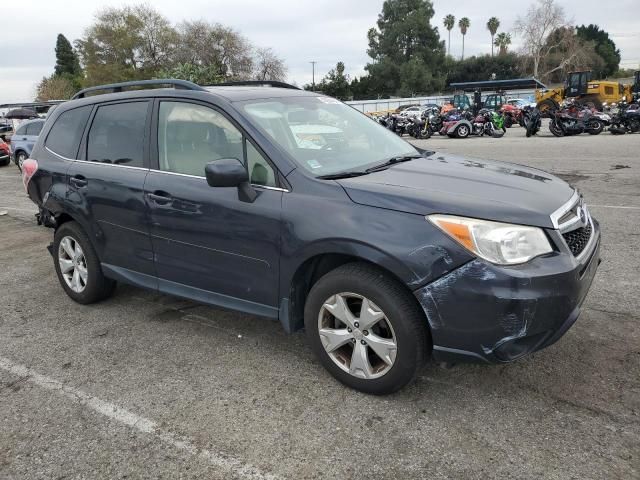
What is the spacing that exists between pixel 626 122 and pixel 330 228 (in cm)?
2141

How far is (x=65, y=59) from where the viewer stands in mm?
97062

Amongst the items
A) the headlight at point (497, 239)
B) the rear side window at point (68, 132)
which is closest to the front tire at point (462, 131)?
the rear side window at point (68, 132)

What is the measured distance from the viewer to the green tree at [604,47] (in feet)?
279

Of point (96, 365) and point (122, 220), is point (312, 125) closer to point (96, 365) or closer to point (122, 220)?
point (122, 220)

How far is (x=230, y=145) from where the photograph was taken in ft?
11.1

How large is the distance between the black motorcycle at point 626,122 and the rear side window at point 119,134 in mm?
21101

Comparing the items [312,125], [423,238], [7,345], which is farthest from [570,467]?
[7,345]

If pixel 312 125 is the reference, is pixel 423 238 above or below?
below

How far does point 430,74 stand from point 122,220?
76.7 m

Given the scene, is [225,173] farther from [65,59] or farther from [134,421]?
[65,59]

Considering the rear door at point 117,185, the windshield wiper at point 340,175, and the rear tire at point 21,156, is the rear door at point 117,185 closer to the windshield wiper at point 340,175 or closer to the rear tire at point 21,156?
the windshield wiper at point 340,175

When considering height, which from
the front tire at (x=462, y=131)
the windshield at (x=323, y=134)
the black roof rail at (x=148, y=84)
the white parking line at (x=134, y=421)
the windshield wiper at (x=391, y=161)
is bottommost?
the white parking line at (x=134, y=421)

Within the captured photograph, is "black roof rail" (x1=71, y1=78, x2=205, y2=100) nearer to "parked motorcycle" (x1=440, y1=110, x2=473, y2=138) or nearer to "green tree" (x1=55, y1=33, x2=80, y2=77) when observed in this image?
"parked motorcycle" (x1=440, y1=110, x2=473, y2=138)

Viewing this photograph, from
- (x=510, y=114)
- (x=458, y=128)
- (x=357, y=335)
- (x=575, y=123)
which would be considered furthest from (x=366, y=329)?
(x=510, y=114)
